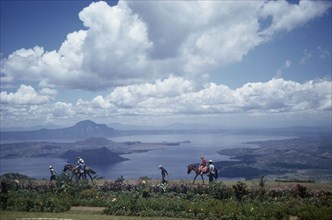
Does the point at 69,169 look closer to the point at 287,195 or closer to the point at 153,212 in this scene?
the point at 153,212

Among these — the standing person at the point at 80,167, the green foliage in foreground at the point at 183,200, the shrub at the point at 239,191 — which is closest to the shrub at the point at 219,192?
the green foliage in foreground at the point at 183,200

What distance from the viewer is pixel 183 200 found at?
2109 cm

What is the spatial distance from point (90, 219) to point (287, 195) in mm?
13789

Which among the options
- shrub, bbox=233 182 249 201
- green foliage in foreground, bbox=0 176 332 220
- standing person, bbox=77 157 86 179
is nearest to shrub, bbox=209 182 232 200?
green foliage in foreground, bbox=0 176 332 220

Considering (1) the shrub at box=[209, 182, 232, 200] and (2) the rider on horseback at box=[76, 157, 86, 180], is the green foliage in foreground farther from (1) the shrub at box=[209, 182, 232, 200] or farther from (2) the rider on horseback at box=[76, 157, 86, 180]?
(2) the rider on horseback at box=[76, 157, 86, 180]

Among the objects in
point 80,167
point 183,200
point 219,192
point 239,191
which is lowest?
point 183,200

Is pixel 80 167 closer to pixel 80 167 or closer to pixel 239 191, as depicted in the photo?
pixel 80 167

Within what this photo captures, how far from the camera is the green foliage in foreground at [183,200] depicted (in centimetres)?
1744

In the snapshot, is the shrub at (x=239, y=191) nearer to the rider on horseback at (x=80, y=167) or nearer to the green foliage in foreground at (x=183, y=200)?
the green foliage in foreground at (x=183, y=200)

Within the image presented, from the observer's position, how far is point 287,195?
22234 millimetres

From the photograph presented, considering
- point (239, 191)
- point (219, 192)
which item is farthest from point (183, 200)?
point (239, 191)

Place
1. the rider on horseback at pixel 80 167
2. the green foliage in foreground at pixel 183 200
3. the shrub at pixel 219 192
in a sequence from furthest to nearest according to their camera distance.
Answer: the rider on horseback at pixel 80 167 < the shrub at pixel 219 192 < the green foliage in foreground at pixel 183 200

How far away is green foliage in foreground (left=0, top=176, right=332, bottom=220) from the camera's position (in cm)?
1744

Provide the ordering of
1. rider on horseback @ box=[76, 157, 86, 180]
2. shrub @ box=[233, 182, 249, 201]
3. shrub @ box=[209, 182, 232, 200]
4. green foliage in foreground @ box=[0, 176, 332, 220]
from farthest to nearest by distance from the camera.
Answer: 1. rider on horseback @ box=[76, 157, 86, 180]
2. shrub @ box=[209, 182, 232, 200]
3. shrub @ box=[233, 182, 249, 201]
4. green foliage in foreground @ box=[0, 176, 332, 220]
